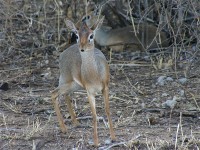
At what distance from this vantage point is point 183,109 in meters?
6.83

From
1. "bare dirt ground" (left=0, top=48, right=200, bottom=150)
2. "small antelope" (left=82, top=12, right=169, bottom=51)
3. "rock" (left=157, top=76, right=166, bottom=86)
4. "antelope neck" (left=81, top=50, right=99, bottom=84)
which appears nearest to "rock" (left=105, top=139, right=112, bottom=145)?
"bare dirt ground" (left=0, top=48, right=200, bottom=150)

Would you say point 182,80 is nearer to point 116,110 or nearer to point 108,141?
point 116,110

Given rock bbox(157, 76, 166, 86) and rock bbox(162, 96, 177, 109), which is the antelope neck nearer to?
rock bbox(162, 96, 177, 109)

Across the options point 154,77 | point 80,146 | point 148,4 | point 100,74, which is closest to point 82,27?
point 100,74

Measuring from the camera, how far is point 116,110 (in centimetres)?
694

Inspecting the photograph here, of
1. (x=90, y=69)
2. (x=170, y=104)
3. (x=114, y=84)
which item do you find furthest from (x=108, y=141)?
(x=114, y=84)

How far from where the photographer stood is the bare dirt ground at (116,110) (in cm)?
561

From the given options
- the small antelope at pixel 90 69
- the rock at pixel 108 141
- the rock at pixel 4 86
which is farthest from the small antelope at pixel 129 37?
the rock at pixel 108 141

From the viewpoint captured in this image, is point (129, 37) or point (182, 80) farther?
point (129, 37)

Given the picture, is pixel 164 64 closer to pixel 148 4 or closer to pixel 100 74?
pixel 148 4

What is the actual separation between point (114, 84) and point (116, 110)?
1178 mm

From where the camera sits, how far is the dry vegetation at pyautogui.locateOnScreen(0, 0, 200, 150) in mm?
5762

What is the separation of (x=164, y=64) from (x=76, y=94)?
1.51m

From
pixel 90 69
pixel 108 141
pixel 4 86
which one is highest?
pixel 90 69
